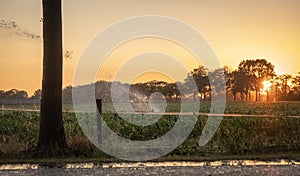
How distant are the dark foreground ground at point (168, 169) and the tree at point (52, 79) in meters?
2.51

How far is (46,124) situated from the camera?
14922 millimetres

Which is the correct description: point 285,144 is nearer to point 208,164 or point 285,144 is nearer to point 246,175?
point 208,164

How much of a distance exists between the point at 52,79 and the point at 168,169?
4923 mm

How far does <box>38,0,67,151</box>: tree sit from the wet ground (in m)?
2.23

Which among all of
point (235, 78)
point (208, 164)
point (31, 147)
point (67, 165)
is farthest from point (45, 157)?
point (235, 78)

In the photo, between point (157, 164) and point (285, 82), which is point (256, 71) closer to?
point (285, 82)

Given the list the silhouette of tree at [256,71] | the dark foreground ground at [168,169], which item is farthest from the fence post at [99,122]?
the silhouette of tree at [256,71]

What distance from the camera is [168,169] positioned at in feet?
39.1

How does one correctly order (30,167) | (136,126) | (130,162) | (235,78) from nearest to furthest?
(30,167) < (130,162) < (136,126) < (235,78)

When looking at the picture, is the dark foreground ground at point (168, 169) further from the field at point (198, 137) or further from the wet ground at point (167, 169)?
the field at point (198, 137)

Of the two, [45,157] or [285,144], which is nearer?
[45,157]

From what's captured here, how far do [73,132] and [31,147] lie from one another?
13.6ft

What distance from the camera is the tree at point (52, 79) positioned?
14.8 m

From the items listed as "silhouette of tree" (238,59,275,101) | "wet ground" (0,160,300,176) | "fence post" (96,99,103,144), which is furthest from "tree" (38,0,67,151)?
"silhouette of tree" (238,59,275,101)
